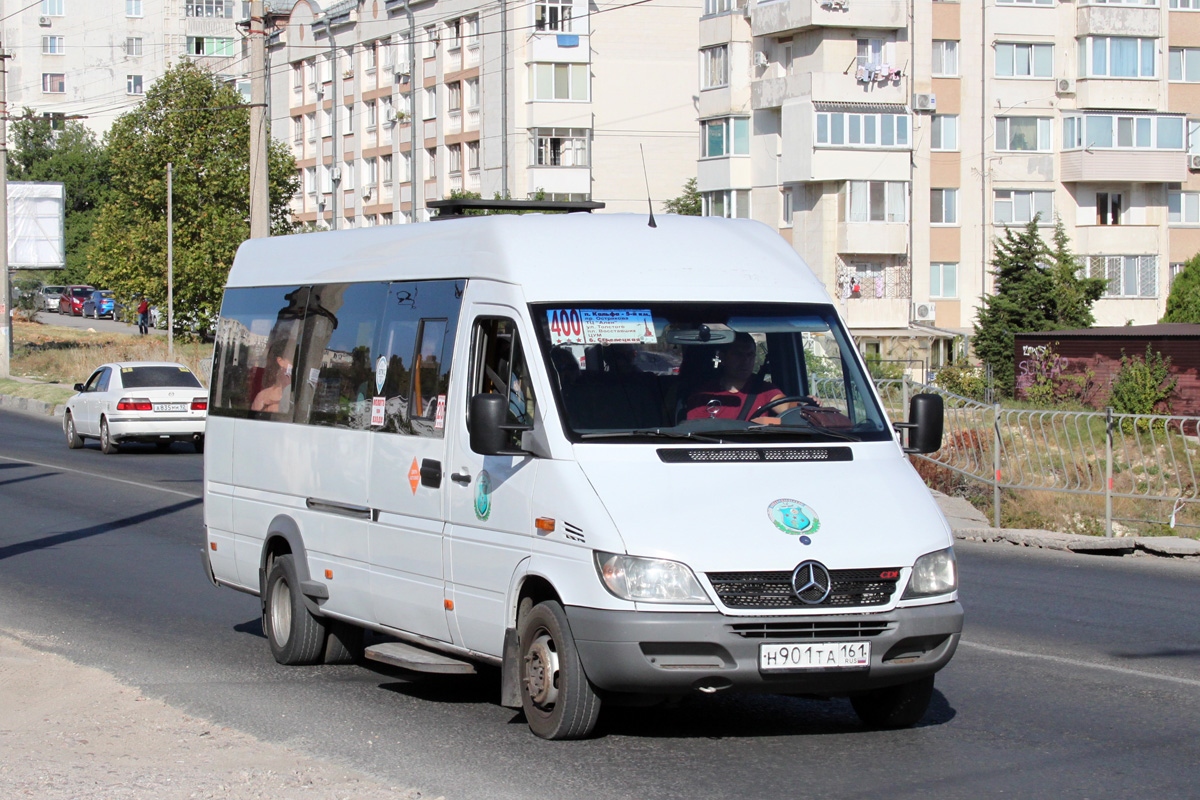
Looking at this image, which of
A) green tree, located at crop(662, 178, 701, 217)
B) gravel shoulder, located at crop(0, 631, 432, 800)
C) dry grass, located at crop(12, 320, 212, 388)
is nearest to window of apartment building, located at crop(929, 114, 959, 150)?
green tree, located at crop(662, 178, 701, 217)

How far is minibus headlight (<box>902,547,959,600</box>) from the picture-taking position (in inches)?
260

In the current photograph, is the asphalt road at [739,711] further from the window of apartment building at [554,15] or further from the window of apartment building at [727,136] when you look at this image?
the window of apartment building at [554,15]

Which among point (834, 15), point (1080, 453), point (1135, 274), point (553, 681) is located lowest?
point (553, 681)

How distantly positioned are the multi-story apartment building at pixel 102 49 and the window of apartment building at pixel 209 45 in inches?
2.9

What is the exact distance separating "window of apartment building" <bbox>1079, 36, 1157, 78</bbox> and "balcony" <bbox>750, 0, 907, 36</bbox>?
8.77m

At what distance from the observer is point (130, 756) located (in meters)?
6.66

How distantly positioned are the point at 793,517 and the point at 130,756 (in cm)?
289

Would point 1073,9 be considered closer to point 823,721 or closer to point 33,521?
point 33,521

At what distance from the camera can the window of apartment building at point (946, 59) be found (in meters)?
64.4

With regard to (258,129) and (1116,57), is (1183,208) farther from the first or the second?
(258,129)

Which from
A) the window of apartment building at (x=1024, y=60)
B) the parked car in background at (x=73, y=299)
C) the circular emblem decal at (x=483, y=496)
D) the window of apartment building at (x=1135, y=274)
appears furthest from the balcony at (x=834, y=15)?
the circular emblem decal at (x=483, y=496)

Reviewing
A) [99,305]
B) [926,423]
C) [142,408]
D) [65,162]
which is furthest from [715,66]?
[926,423]

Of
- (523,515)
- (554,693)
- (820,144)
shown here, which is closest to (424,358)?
(523,515)

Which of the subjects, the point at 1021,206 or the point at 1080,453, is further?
the point at 1021,206
